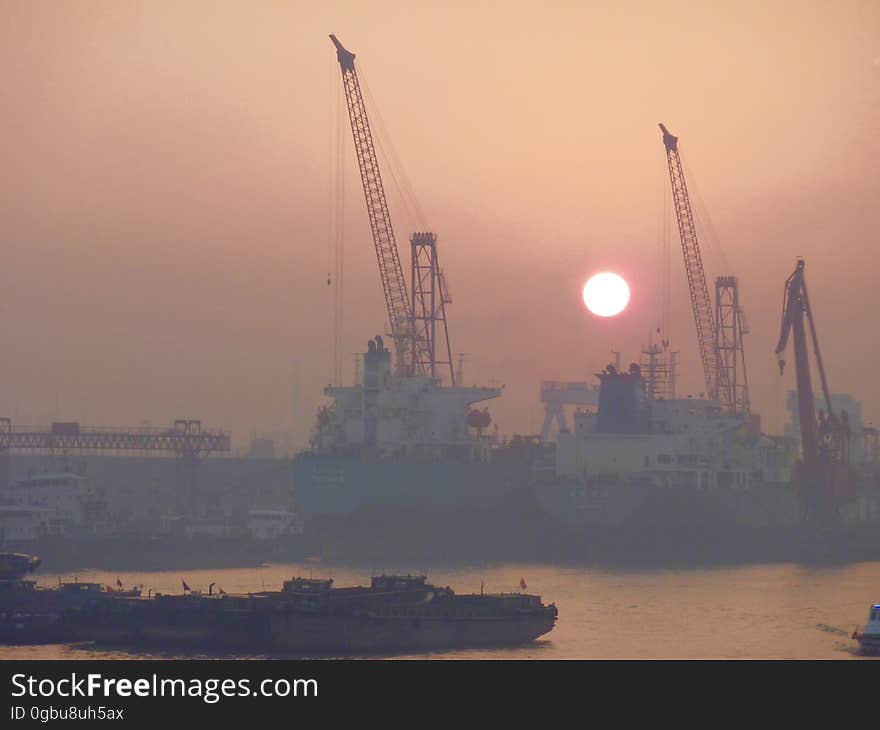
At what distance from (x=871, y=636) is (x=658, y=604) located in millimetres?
16443

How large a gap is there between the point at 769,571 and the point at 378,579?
142ft

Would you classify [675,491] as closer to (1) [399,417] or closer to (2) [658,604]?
(1) [399,417]

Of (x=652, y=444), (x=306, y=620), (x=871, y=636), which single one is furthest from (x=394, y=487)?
(x=871, y=636)

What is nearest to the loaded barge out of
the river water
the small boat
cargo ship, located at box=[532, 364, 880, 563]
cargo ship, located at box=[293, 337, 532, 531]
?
the river water

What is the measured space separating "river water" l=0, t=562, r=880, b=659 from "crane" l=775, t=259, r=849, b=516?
1440 cm

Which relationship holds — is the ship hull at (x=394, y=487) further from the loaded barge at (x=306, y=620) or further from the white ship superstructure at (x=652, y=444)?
the loaded barge at (x=306, y=620)

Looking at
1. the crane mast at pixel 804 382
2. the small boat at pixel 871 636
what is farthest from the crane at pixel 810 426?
the small boat at pixel 871 636

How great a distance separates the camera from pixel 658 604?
230 feet

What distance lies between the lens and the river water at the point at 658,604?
178 ft

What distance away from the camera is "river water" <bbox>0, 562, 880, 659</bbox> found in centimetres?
5441

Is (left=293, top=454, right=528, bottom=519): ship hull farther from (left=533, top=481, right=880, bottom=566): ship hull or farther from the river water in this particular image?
the river water

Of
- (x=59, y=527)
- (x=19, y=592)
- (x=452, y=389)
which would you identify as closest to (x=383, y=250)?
(x=452, y=389)
